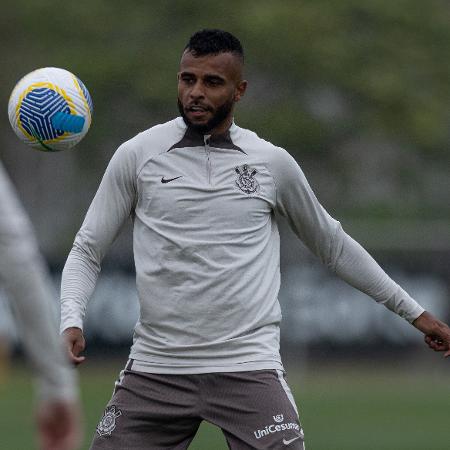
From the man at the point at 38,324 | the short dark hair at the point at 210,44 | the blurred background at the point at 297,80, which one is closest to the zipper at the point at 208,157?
the short dark hair at the point at 210,44

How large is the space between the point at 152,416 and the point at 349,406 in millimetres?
11324

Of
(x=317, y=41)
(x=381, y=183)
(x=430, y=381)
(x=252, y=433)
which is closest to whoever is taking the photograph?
(x=252, y=433)

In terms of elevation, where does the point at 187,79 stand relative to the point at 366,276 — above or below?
above

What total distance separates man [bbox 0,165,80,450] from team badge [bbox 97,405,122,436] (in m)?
2.48

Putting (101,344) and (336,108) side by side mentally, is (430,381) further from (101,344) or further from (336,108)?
(336,108)

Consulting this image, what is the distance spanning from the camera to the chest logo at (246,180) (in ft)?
22.5

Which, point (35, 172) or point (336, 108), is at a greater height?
point (336, 108)

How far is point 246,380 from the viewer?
668cm

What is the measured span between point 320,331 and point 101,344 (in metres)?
3.06

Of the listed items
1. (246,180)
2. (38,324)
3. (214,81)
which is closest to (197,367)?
(246,180)

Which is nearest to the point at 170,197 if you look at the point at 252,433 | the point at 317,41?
the point at 252,433

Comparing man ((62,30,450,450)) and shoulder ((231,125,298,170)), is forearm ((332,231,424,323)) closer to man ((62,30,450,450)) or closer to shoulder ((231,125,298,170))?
man ((62,30,450,450))

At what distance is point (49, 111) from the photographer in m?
7.04

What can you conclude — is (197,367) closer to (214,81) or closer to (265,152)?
(265,152)
